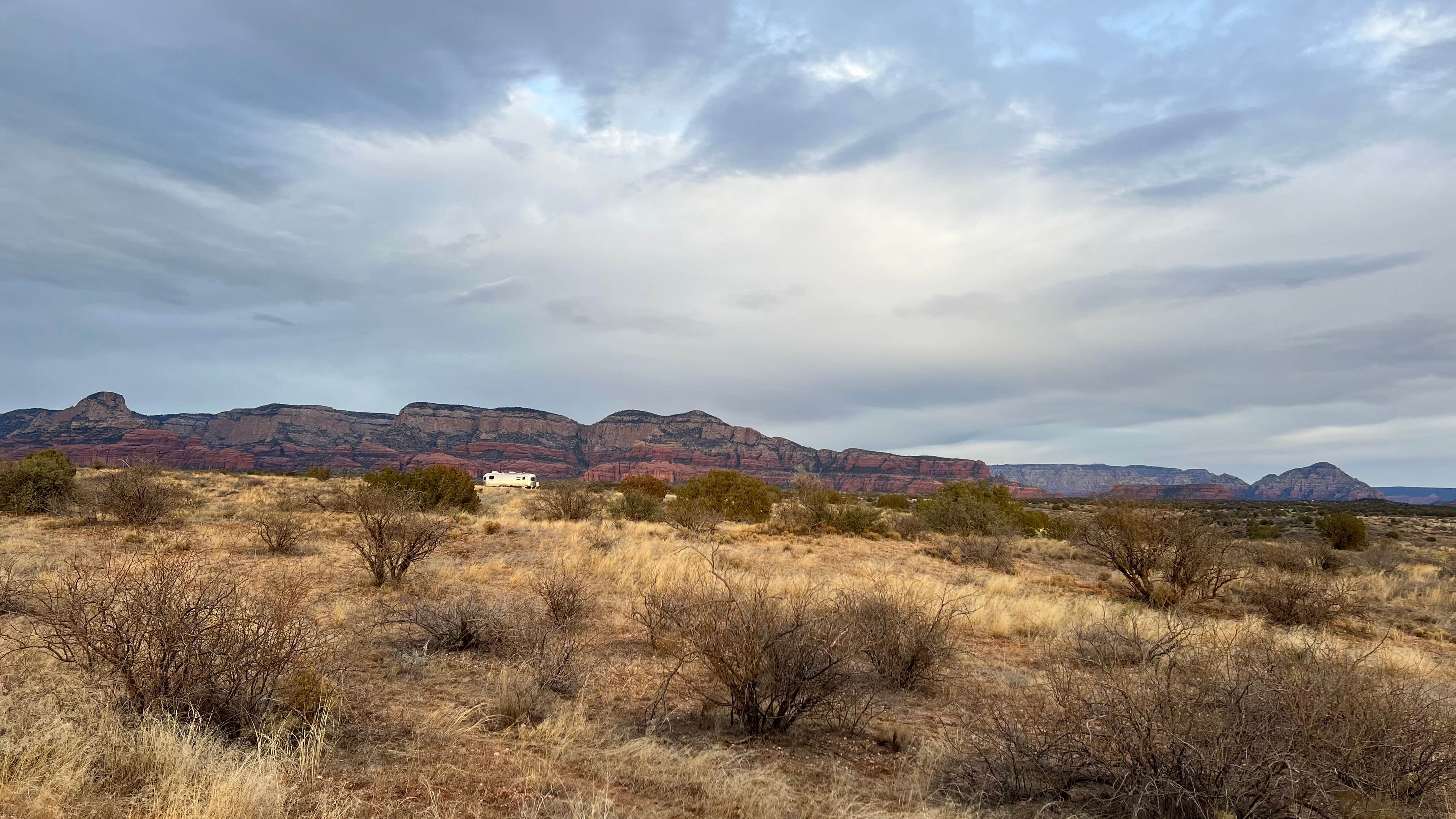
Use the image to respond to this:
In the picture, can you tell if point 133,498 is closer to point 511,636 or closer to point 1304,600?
point 511,636

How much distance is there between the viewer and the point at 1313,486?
15625 centimetres

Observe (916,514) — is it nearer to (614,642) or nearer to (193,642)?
(614,642)

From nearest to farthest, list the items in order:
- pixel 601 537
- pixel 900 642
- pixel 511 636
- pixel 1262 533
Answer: pixel 900 642 < pixel 511 636 < pixel 601 537 < pixel 1262 533

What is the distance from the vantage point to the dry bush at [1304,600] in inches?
506

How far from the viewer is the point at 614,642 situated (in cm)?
916

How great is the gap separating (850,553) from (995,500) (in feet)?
50.1

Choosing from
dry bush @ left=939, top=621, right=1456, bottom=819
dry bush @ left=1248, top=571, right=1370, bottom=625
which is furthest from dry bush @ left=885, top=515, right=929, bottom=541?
dry bush @ left=939, top=621, right=1456, bottom=819

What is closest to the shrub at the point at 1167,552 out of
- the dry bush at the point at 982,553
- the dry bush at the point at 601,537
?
the dry bush at the point at 982,553

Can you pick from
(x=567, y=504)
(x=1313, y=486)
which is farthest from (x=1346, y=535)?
(x=1313, y=486)

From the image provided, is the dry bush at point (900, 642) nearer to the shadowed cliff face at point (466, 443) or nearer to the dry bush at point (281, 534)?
the dry bush at point (281, 534)

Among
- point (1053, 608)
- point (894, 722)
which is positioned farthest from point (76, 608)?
point (1053, 608)

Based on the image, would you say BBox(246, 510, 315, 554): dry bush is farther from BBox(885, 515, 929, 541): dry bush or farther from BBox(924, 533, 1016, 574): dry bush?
BBox(885, 515, 929, 541): dry bush

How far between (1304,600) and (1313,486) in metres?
189

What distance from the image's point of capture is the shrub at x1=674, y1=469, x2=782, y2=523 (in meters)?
31.5
